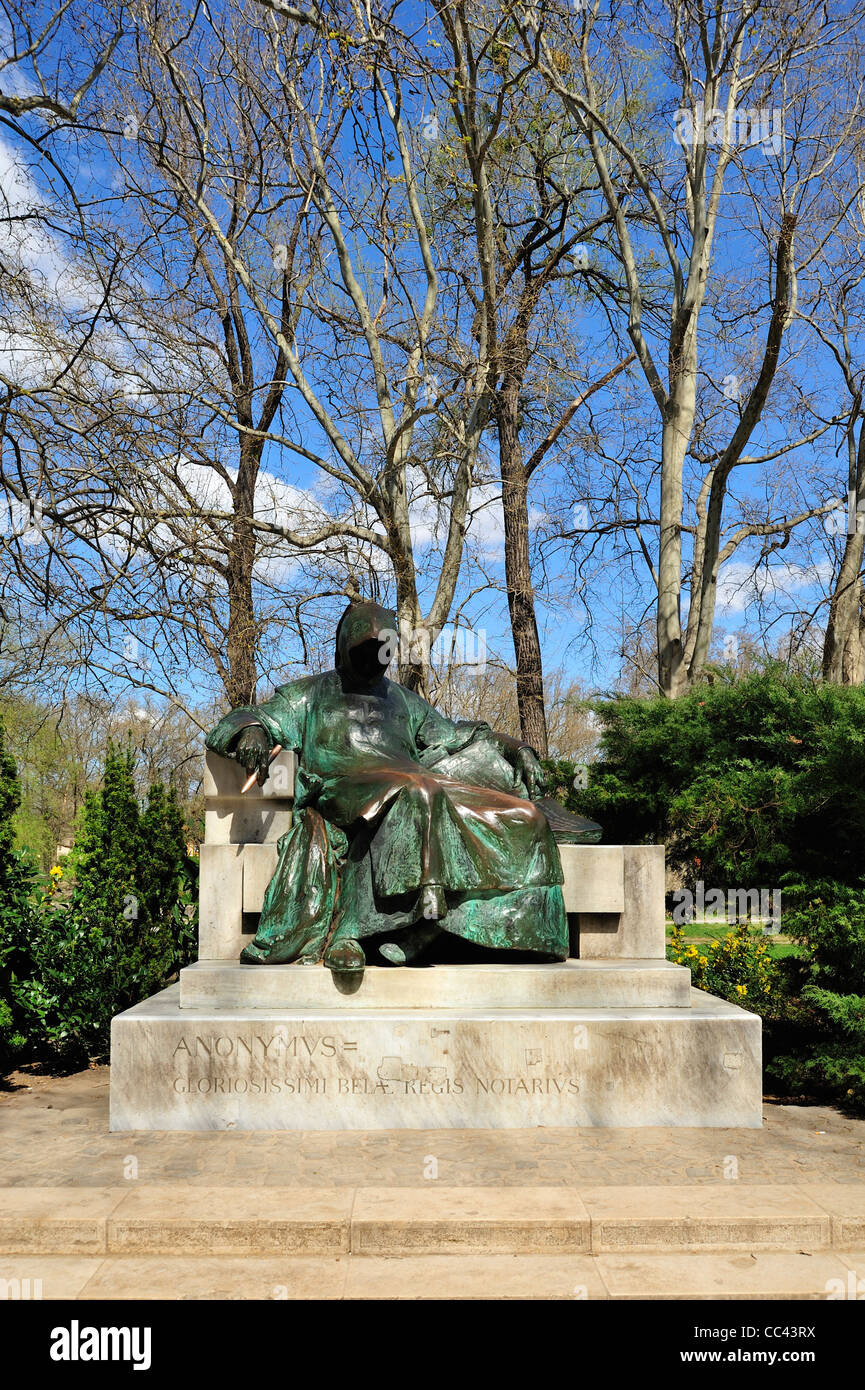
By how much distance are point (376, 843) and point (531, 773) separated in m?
1.23

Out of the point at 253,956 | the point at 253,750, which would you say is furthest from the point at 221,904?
the point at 253,750

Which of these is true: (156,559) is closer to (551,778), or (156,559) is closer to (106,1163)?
(551,778)

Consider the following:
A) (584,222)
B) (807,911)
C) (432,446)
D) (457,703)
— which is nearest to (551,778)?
(807,911)

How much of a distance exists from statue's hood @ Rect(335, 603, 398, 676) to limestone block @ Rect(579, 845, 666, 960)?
1.81m

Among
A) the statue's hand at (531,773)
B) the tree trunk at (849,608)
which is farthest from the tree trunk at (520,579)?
the statue's hand at (531,773)

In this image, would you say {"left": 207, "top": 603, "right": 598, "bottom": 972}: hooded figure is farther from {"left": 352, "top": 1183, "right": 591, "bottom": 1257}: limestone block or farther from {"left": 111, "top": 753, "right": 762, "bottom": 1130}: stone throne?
{"left": 352, "top": 1183, "right": 591, "bottom": 1257}: limestone block

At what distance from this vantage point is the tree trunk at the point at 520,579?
1533 centimetres

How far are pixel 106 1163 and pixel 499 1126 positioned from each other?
5.84ft

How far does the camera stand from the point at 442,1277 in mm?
3604

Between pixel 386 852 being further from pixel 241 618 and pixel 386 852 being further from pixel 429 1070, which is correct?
pixel 241 618

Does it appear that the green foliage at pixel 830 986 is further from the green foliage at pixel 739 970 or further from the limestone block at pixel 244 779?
the limestone block at pixel 244 779

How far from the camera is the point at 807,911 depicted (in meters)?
6.34

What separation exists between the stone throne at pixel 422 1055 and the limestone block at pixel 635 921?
0.59 metres

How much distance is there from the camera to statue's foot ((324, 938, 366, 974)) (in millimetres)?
5410
